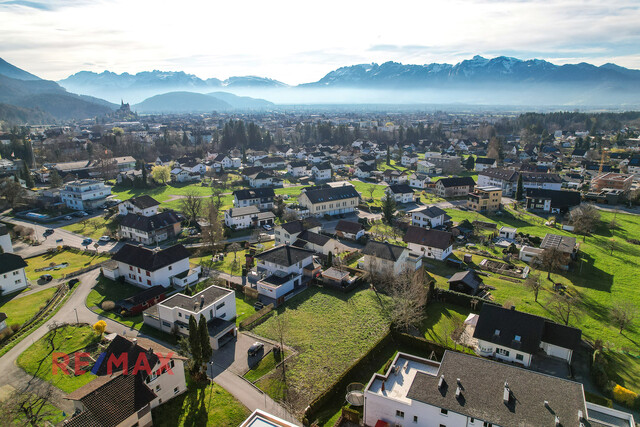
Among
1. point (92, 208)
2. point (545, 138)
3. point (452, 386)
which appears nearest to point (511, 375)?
point (452, 386)

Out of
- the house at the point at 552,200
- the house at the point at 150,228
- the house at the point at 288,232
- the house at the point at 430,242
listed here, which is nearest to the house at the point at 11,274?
the house at the point at 150,228

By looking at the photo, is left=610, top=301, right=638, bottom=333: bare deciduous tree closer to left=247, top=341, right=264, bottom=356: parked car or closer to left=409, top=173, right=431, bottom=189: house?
left=247, top=341, right=264, bottom=356: parked car

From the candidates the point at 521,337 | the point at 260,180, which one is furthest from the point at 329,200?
the point at 521,337

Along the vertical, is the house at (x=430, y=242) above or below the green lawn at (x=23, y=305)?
above

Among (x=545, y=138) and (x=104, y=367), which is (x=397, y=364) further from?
(x=545, y=138)

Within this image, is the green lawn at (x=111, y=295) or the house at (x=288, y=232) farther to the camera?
the house at (x=288, y=232)

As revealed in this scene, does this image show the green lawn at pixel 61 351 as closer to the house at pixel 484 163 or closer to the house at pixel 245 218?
the house at pixel 245 218
